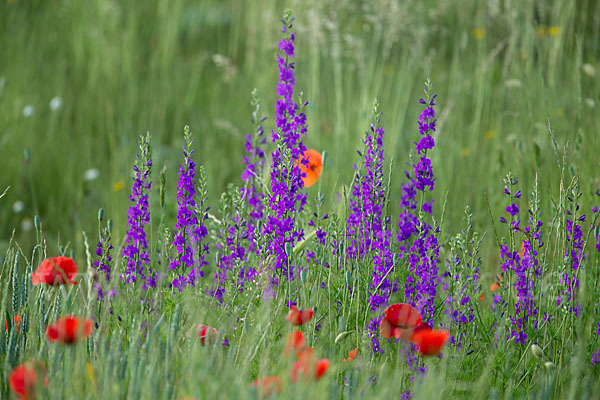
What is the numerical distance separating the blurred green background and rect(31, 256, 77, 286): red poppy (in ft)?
4.02

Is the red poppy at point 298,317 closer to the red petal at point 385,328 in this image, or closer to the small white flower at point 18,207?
the red petal at point 385,328

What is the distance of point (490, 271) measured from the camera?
2.51 m

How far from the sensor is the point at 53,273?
4.53 feet

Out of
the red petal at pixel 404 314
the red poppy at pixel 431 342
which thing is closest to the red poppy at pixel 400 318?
the red petal at pixel 404 314

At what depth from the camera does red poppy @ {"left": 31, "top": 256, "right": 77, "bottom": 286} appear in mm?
1369

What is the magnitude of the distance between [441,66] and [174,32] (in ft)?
5.90

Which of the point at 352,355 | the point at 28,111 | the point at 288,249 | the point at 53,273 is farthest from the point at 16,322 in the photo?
the point at 28,111

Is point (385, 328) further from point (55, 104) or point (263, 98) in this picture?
point (55, 104)

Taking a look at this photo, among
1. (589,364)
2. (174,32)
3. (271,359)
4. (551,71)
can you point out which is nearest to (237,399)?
(271,359)

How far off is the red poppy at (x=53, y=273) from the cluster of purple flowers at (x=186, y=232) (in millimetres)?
260

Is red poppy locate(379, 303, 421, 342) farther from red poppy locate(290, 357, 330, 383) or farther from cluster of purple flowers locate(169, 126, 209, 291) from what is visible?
cluster of purple flowers locate(169, 126, 209, 291)

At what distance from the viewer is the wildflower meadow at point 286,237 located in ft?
4.33

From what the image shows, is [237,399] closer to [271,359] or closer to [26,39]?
[271,359]

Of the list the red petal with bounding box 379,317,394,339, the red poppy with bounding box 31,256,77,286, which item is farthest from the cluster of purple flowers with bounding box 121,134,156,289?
the red petal with bounding box 379,317,394,339
